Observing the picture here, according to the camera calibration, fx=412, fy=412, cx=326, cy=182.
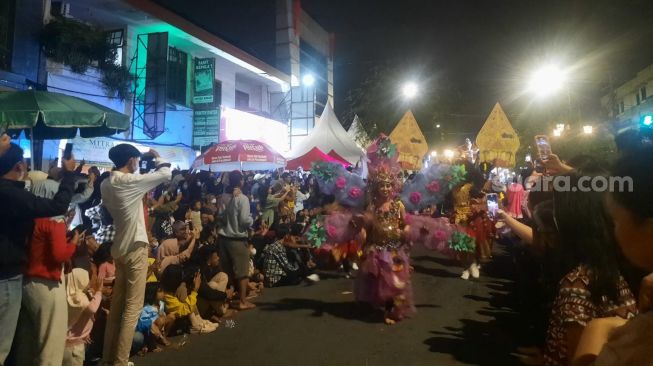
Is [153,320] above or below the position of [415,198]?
below

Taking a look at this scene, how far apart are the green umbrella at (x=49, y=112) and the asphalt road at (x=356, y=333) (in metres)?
2.77

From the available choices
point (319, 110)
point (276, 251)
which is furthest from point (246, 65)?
point (276, 251)

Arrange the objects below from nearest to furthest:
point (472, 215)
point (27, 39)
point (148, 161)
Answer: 1. point (148, 161)
2. point (472, 215)
3. point (27, 39)

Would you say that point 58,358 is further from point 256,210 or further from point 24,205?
point 256,210

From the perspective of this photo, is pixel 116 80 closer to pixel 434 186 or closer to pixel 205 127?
pixel 205 127

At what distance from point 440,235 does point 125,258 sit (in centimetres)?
405

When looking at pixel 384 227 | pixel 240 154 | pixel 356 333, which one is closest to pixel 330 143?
pixel 240 154

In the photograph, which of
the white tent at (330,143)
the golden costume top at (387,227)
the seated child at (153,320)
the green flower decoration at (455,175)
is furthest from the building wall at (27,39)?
the green flower decoration at (455,175)

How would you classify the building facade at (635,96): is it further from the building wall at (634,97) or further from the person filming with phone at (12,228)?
the person filming with phone at (12,228)

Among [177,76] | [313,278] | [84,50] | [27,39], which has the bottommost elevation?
[313,278]

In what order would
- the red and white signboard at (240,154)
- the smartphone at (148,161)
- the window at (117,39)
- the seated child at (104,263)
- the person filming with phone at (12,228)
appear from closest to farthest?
the person filming with phone at (12,228) → the smartphone at (148,161) → the seated child at (104,263) → the red and white signboard at (240,154) → the window at (117,39)

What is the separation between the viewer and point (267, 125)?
18469mm

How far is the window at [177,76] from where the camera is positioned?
13844 mm

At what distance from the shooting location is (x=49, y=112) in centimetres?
452
